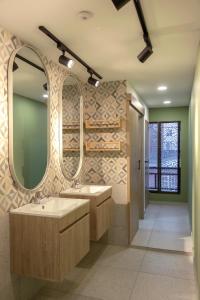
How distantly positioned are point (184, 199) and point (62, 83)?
4.66 m

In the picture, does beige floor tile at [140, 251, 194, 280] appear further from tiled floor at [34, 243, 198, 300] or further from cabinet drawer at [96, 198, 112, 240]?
cabinet drawer at [96, 198, 112, 240]

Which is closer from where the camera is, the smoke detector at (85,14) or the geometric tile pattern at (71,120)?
the smoke detector at (85,14)

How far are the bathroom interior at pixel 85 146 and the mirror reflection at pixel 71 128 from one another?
0.01m

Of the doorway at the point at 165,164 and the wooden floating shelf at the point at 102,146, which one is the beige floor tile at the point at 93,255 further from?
the doorway at the point at 165,164

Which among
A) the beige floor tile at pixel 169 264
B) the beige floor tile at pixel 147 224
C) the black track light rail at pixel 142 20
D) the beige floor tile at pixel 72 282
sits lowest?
the beige floor tile at pixel 72 282

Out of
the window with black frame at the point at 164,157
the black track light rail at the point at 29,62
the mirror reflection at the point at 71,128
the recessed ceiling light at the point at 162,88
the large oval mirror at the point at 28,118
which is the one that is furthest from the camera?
the window with black frame at the point at 164,157


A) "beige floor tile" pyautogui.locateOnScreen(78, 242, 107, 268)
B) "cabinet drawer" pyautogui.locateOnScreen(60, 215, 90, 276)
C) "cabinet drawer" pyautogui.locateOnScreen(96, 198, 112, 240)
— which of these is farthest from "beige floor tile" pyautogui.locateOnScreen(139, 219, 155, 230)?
"cabinet drawer" pyautogui.locateOnScreen(60, 215, 90, 276)

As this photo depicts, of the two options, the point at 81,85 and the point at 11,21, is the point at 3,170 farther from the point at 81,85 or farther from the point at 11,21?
the point at 81,85

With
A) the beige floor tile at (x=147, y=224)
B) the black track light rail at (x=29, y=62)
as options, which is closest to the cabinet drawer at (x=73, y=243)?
the black track light rail at (x=29, y=62)

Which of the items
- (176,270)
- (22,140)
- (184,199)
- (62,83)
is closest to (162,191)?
(184,199)

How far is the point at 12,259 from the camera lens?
7.25 feet

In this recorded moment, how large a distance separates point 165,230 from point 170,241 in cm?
54

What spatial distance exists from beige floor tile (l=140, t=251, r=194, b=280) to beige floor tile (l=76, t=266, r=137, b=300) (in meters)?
0.28

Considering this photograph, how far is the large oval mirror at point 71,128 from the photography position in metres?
3.26
